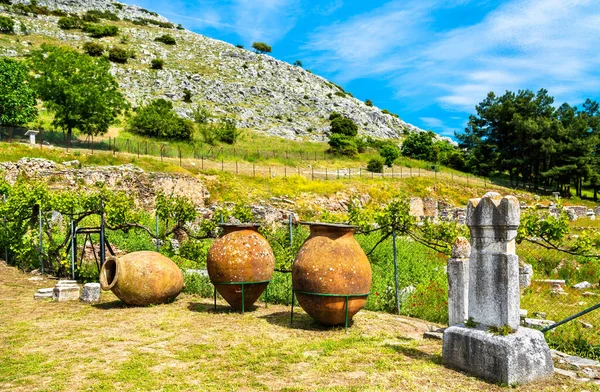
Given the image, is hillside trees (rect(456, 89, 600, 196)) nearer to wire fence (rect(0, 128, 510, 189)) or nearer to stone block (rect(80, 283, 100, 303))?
wire fence (rect(0, 128, 510, 189))

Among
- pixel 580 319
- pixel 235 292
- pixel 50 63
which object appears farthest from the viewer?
pixel 50 63

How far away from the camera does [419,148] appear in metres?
58.2

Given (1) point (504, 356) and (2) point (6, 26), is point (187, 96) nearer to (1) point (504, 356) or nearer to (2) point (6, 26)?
(2) point (6, 26)

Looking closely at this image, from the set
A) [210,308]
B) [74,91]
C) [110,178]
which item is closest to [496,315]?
[210,308]

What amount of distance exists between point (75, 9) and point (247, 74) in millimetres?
42961

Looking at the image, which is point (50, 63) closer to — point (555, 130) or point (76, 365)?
point (76, 365)

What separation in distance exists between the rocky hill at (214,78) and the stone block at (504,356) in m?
54.5

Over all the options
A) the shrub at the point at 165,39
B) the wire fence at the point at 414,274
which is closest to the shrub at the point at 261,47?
the shrub at the point at 165,39

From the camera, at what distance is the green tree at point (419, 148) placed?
5759cm

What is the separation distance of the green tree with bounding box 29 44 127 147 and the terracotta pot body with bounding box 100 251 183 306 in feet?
91.1

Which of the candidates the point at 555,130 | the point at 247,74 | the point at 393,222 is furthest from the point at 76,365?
the point at 247,74

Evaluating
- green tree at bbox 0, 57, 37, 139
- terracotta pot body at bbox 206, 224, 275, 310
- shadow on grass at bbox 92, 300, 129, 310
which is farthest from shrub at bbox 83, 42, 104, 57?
terracotta pot body at bbox 206, 224, 275, 310

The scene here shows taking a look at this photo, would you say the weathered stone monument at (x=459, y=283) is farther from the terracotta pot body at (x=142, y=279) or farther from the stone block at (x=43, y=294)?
the stone block at (x=43, y=294)

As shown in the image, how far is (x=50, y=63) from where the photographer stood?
34.3m
